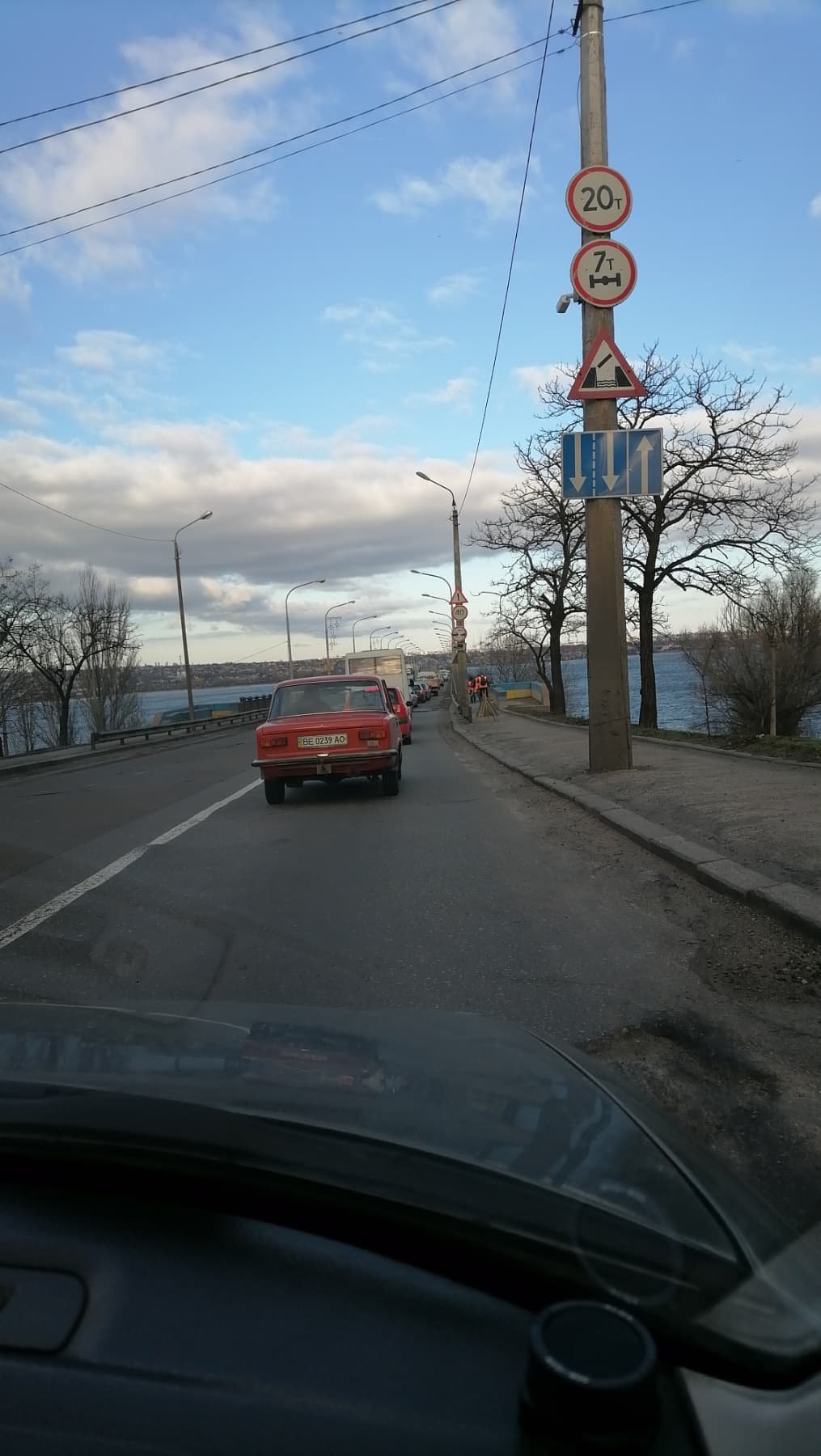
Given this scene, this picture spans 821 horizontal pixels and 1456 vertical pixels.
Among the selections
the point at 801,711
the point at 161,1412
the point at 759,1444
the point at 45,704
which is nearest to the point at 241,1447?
the point at 161,1412

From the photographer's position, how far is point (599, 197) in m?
10.8

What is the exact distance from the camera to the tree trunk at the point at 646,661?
2536cm

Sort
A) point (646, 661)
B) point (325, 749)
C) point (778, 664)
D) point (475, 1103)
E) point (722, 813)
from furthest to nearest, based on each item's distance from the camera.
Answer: point (778, 664) < point (646, 661) < point (325, 749) < point (722, 813) < point (475, 1103)

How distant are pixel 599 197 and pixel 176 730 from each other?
1397 inches

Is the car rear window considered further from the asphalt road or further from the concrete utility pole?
the concrete utility pole

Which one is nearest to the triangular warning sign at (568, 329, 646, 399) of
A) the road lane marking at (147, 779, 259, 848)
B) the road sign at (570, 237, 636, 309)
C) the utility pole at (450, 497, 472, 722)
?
the road sign at (570, 237, 636, 309)

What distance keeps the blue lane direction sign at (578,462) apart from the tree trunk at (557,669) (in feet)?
85.5

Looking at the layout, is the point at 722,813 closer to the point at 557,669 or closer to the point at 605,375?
the point at 605,375

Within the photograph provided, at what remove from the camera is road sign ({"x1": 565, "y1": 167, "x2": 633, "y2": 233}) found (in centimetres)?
1080

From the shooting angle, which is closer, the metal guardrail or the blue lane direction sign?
the blue lane direction sign

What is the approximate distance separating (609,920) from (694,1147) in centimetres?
388

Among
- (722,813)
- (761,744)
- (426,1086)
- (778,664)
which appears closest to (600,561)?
(722,813)

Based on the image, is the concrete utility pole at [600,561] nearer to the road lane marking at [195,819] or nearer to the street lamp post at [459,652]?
the road lane marking at [195,819]

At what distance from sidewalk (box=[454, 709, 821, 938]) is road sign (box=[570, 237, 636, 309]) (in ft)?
18.9
